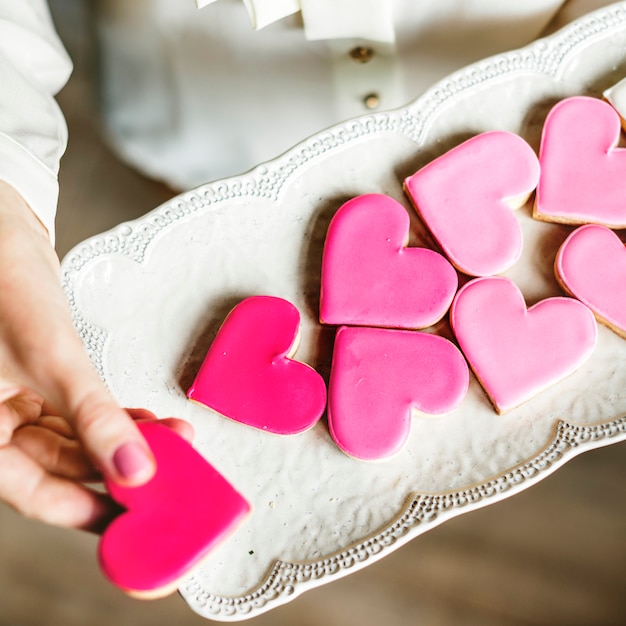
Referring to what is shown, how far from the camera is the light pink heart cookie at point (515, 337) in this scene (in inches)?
23.4

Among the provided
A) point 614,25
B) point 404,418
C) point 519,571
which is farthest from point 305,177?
point 519,571

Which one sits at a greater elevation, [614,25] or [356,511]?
[614,25]

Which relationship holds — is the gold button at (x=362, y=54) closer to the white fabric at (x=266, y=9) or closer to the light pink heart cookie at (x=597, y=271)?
the white fabric at (x=266, y=9)

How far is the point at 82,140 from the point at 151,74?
1.62 feet

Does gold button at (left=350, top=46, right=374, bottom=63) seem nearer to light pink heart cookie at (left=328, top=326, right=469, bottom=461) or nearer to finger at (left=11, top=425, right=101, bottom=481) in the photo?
light pink heart cookie at (left=328, top=326, right=469, bottom=461)

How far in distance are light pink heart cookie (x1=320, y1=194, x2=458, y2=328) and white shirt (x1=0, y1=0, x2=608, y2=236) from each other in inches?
8.4

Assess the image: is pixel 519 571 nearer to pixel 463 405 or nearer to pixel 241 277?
pixel 463 405

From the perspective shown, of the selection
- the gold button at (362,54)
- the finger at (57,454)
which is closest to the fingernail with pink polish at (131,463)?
the finger at (57,454)

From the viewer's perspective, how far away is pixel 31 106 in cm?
62

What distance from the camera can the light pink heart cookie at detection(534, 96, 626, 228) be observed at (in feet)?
2.08

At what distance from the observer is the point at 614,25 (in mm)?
686

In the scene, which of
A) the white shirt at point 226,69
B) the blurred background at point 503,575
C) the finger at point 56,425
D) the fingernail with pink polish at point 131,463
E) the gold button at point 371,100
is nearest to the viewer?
the fingernail with pink polish at point 131,463

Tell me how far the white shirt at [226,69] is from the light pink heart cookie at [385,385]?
313mm

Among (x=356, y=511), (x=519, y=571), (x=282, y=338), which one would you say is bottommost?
(x=519, y=571)
